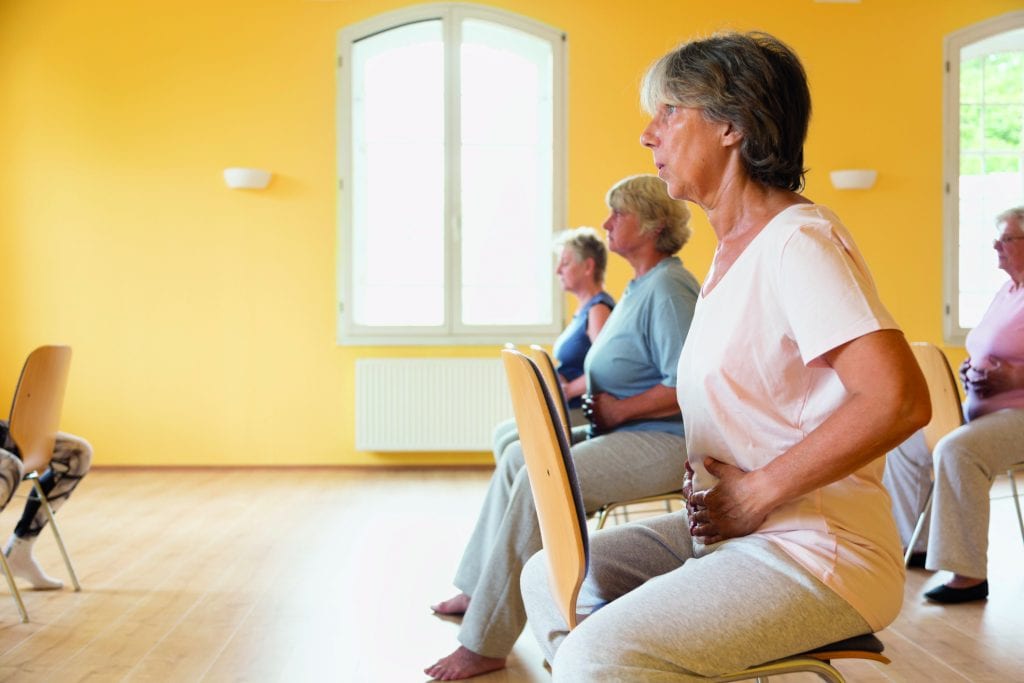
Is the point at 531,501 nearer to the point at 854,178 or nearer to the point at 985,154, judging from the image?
the point at 854,178

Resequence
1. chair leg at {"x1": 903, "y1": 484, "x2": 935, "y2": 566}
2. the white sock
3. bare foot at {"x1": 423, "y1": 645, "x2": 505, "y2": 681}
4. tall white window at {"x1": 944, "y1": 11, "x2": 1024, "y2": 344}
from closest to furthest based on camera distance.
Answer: bare foot at {"x1": 423, "y1": 645, "x2": 505, "y2": 681}
the white sock
chair leg at {"x1": 903, "y1": 484, "x2": 935, "y2": 566}
tall white window at {"x1": 944, "y1": 11, "x2": 1024, "y2": 344}

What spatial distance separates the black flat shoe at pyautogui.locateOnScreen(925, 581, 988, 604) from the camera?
3.57m

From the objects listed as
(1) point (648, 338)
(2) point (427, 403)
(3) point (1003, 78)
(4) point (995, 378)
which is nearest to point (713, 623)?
(1) point (648, 338)

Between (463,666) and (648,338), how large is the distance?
0.97 metres

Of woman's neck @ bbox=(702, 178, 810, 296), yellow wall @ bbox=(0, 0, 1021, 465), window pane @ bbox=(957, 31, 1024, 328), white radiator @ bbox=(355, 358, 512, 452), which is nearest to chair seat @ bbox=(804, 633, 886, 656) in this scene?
woman's neck @ bbox=(702, 178, 810, 296)

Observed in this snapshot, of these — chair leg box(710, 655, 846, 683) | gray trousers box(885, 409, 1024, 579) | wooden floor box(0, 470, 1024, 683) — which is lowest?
wooden floor box(0, 470, 1024, 683)

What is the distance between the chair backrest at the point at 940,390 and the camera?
148 inches

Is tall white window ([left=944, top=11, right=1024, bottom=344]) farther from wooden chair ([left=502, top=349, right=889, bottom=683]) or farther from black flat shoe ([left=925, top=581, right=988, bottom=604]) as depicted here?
wooden chair ([left=502, top=349, right=889, bottom=683])

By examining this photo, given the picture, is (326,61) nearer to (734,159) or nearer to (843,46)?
(843,46)

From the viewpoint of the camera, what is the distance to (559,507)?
63.1 inches

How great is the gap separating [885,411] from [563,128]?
5.83 meters

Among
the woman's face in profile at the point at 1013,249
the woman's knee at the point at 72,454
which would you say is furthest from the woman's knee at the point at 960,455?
the woman's knee at the point at 72,454

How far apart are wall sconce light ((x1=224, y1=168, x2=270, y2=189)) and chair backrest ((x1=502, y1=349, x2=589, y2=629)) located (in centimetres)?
529

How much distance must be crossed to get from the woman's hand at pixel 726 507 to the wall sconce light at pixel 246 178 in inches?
220
